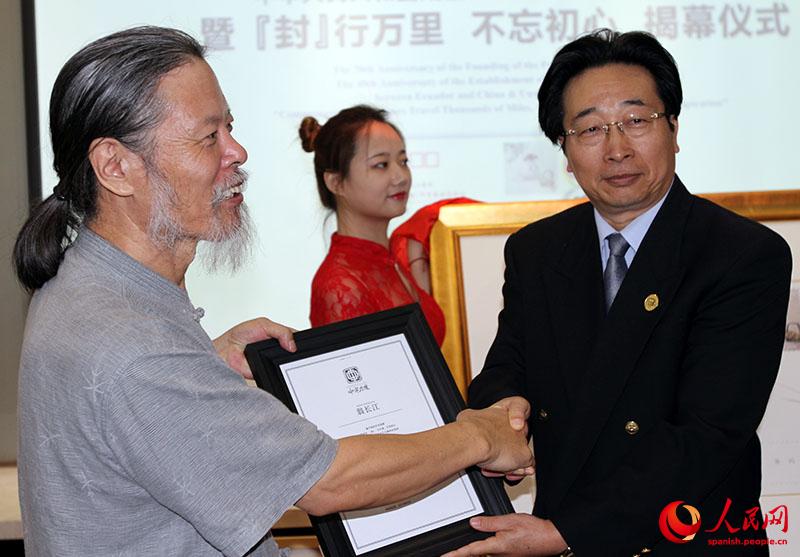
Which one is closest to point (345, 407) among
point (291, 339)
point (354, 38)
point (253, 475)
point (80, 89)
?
point (291, 339)

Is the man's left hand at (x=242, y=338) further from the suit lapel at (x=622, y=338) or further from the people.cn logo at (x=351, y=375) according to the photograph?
the suit lapel at (x=622, y=338)

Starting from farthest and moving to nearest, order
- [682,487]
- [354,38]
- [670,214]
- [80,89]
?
[354,38]
[670,214]
[682,487]
[80,89]

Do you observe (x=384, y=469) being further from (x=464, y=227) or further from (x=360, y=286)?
(x=360, y=286)

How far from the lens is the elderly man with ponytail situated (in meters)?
1.50

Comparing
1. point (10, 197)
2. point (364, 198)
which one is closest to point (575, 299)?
point (364, 198)

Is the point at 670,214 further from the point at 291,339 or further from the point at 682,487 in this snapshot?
the point at 291,339

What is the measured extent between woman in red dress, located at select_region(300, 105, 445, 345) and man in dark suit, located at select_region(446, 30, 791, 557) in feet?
3.73

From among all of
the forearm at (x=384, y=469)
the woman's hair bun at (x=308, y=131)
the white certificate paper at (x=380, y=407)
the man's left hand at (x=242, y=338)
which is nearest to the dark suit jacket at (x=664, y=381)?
the white certificate paper at (x=380, y=407)

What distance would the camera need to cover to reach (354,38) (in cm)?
447

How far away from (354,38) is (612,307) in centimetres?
271

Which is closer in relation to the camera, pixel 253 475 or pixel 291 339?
pixel 253 475

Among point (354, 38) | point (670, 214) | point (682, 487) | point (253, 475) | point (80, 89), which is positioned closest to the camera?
point (253, 475)

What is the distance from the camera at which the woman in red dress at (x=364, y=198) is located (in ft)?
11.3

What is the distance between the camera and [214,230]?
1804mm
